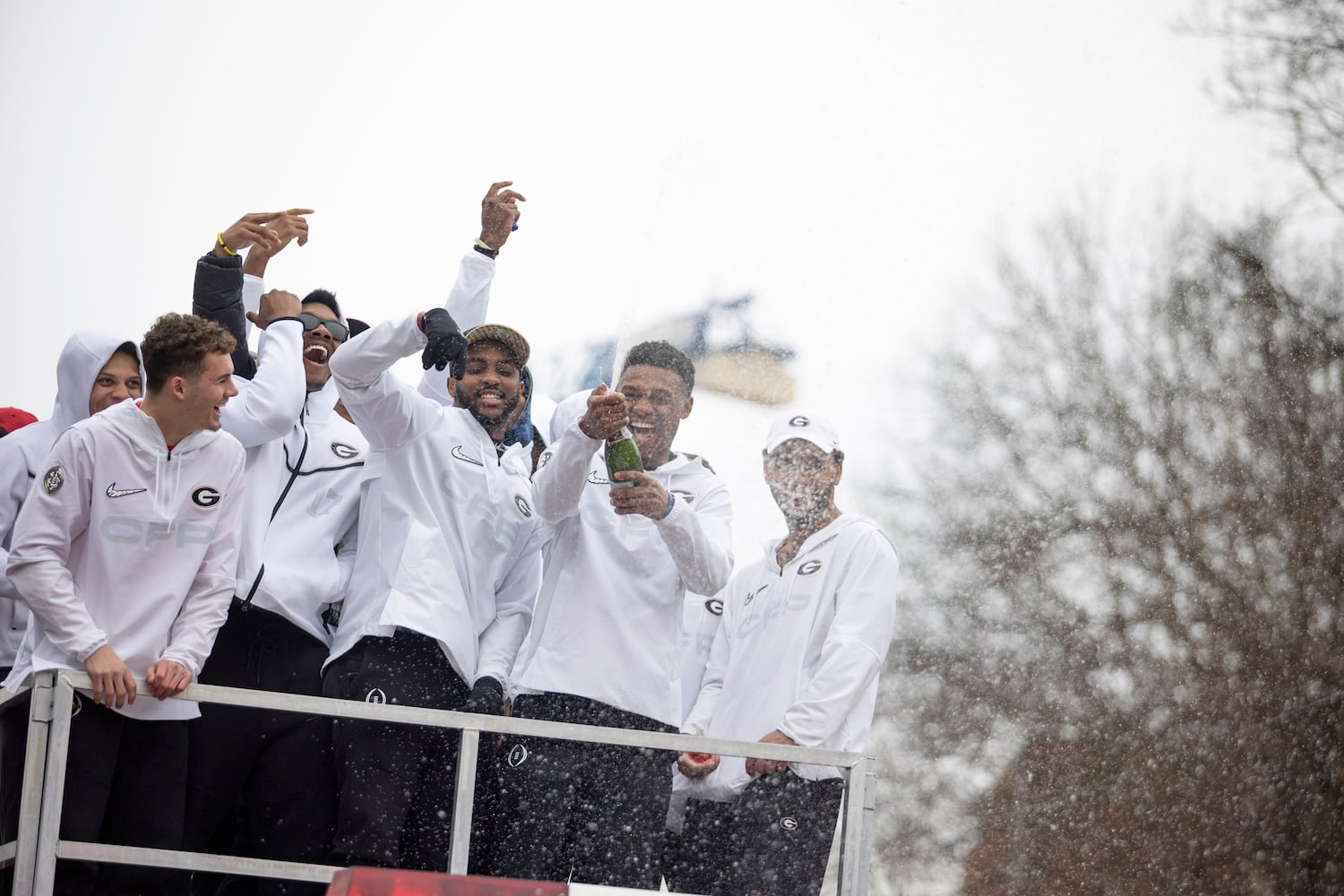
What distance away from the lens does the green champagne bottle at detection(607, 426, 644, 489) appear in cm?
410

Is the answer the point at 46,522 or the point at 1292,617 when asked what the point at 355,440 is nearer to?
the point at 46,522

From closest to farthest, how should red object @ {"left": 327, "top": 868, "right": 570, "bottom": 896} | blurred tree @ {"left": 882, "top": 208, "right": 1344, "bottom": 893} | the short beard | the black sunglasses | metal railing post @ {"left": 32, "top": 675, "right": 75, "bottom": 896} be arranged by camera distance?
red object @ {"left": 327, "top": 868, "right": 570, "bottom": 896} < metal railing post @ {"left": 32, "top": 675, "right": 75, "bottom": 896} < the short beard < the black sunglasses < blurred tree @ {"left": 882, "top": 208, "right": 1344, "bottom": 893}

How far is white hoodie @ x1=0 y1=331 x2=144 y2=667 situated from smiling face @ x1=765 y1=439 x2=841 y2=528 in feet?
6.66

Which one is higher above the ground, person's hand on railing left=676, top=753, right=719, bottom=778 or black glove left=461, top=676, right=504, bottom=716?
black glove left=461, top=676, right=504, bottom=716

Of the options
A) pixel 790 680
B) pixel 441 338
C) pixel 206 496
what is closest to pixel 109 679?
pixel 206 496

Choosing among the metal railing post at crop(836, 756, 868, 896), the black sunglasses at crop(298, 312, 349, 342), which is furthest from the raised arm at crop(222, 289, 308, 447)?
the metal railing post at crop(836, 756, 868, 896)

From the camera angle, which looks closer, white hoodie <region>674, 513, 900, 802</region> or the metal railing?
the metal railing

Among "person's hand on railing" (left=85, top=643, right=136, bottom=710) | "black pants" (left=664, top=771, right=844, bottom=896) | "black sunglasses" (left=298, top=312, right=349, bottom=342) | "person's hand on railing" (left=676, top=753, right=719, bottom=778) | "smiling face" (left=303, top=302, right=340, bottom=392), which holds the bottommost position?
"black pants" (left=664, top=771, right=844, bottom=896)

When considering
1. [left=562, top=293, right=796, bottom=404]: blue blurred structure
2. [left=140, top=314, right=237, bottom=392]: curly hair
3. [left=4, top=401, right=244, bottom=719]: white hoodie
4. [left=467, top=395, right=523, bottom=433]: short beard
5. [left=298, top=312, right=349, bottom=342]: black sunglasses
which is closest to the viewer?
[left=4, top=401, right=244, bottom=719]: white hoodie

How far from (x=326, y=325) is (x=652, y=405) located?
1.12 metres

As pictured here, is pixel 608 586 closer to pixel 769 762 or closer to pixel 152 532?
pixel 769 762

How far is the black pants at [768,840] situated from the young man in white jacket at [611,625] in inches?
9.6

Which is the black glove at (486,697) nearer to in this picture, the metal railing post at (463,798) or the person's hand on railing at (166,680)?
the metal railing post at (463,798)

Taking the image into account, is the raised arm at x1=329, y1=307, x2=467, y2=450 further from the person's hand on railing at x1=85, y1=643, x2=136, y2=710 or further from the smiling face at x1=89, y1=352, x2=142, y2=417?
the person's hand on railing at x1=85, y1=643, x2=136, y2=710
